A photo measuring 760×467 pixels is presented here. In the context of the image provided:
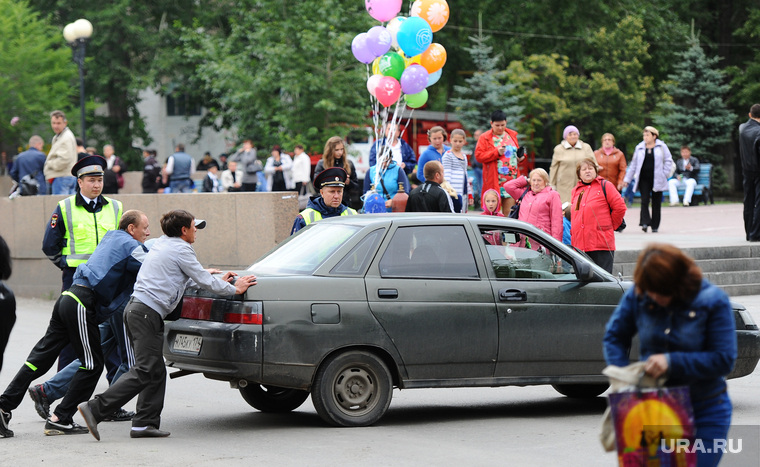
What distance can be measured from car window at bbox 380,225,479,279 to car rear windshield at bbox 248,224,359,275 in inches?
14.3

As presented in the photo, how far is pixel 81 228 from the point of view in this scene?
10.1m

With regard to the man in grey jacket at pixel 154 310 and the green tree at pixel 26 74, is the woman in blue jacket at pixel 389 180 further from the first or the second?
the green tree at pixel 26 74

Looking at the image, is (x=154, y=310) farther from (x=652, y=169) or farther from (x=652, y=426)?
(x=652, y=169)

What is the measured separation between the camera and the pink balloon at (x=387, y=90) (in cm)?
1625

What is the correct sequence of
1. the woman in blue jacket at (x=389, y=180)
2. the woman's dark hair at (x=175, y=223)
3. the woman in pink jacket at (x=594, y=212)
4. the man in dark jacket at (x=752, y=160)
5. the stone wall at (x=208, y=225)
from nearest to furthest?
the woman's dark hair at (x=175, y=223) < the woman in pink jacket at (x=594, y=212) < the woman in blue jacket at (x=389, y=180) < the stone wall at (x=208, y=225) < the man in dark jacket at (x=752, y=160)

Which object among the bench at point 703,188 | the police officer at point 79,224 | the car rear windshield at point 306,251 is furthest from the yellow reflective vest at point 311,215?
the bench at point 703,188

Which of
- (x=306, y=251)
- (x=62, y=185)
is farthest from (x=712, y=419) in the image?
(x=62, y=185)

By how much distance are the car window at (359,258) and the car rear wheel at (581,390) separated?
2.37m

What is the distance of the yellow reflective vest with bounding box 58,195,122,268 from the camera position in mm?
10062

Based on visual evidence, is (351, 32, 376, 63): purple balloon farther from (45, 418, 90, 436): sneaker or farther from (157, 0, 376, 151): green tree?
(157, 0, 376, 151): green tree

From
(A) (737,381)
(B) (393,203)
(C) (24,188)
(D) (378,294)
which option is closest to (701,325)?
(D) (378,294)

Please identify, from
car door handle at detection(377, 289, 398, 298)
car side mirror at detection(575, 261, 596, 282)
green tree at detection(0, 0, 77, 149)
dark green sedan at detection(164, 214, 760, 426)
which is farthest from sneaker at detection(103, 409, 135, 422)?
green tree at detection(0, 0, 77, 149)

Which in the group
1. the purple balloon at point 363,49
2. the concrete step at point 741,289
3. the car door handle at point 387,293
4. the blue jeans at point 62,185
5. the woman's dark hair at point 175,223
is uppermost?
the purple balloon at point 363,49

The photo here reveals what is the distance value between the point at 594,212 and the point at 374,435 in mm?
5339
